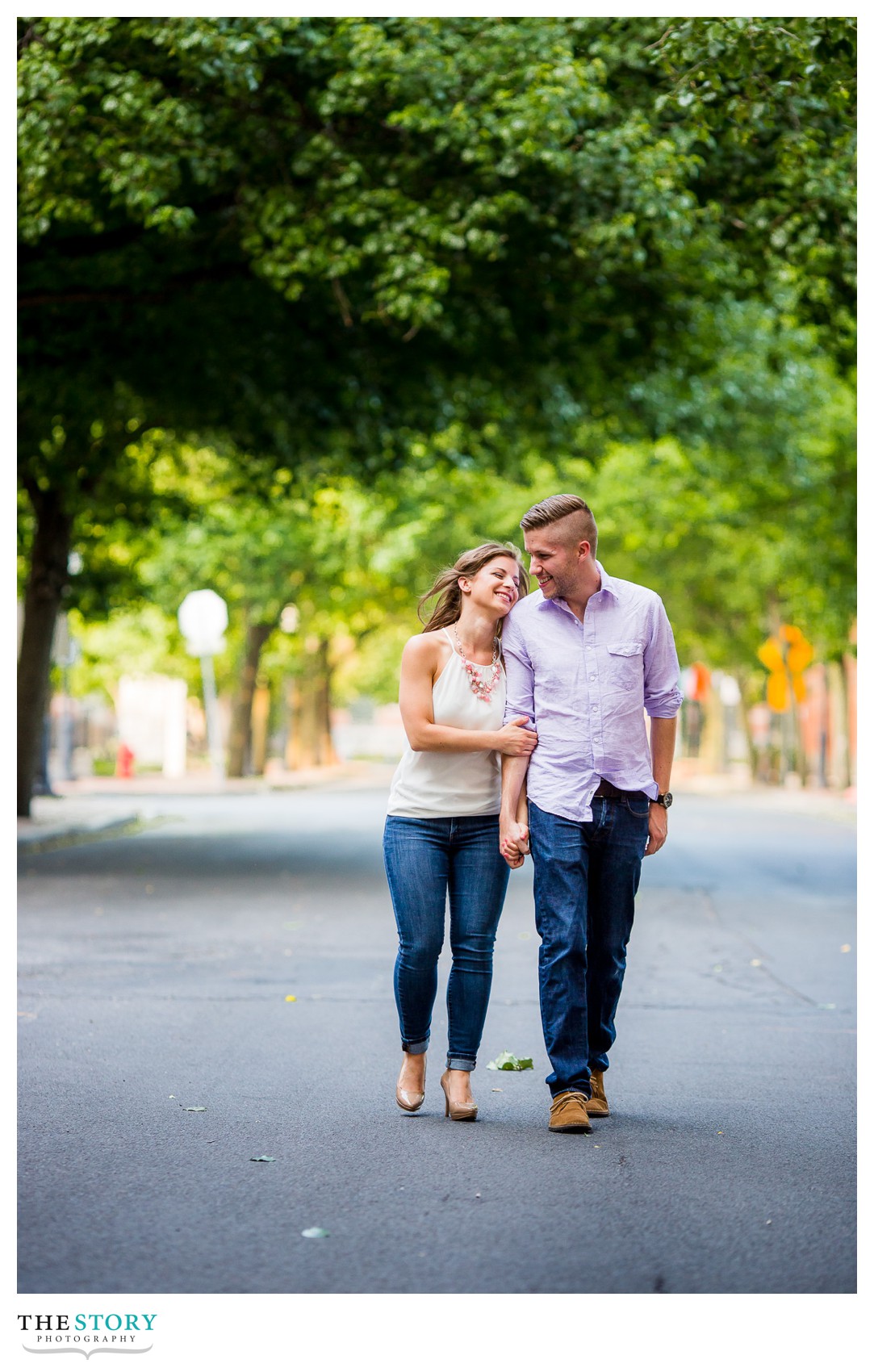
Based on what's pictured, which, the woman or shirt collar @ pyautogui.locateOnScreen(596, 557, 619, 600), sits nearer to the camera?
shirt collar @ pyautogui.locateOnScreen(596, 557, 619, 600)

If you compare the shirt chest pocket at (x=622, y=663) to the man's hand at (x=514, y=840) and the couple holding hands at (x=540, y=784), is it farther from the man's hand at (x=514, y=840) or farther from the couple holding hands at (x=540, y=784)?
the man's hand at (x=514, y=840)

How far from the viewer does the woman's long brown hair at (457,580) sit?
17.5 ft

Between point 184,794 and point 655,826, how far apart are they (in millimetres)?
28988

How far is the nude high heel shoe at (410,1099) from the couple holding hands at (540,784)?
0.01 m

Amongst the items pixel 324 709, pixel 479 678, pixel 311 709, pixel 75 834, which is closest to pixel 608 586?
pixel 479 678

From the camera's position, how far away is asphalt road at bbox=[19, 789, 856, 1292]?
379 centimetres

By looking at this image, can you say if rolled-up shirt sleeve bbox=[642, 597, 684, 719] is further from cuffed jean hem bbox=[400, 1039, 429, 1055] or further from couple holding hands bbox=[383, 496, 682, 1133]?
cuffed jean hem bbox=[400, 1039, 429, 1055]

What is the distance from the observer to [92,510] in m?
21.8

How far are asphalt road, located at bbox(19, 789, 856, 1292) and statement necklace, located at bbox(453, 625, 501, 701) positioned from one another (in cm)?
141

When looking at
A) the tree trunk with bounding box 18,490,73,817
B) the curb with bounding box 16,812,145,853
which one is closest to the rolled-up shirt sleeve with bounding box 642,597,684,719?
the curb with bounding box 16,812,145,853

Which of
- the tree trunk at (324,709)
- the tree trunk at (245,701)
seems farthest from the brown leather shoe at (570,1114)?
the tree trunk at (324,709)

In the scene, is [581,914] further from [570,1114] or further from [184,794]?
[184,794]
